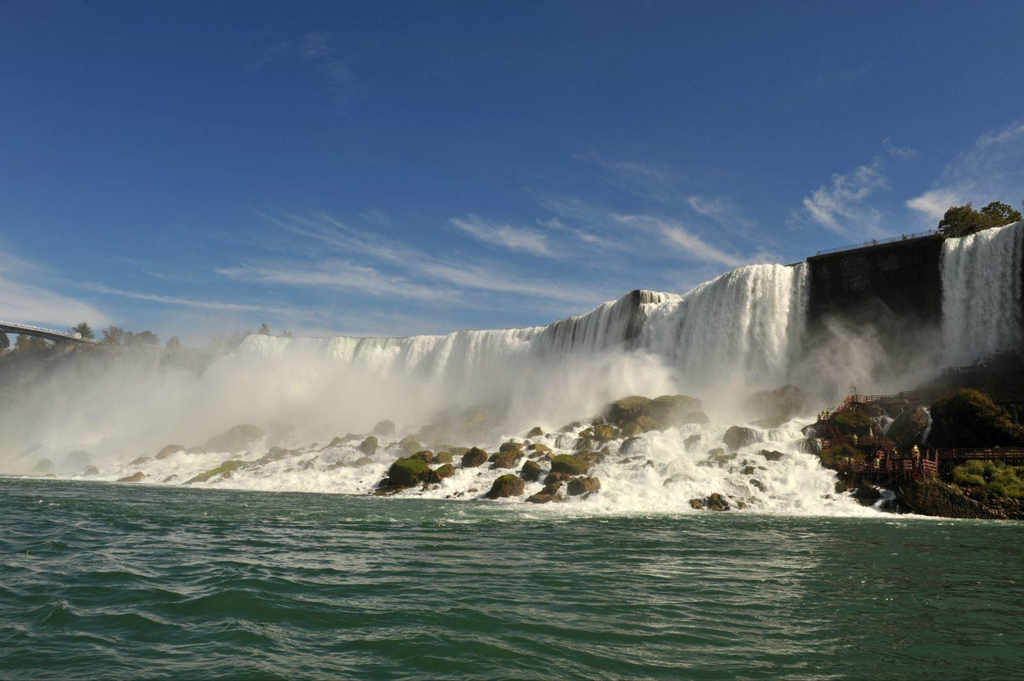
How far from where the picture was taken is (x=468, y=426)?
45.0 meters

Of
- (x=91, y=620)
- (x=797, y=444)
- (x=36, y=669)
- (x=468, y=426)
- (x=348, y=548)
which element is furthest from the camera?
(x=468, y=426)

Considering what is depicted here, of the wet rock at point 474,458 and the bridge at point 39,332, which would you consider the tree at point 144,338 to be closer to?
the bridge at point 39,332

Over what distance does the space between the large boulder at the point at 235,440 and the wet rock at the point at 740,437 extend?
113 feet

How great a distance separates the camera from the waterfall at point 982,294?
31656 mm

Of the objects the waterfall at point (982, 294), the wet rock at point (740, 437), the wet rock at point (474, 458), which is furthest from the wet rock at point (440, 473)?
the waterfall at point (982, 294)

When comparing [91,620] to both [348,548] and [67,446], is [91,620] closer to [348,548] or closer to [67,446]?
[348,548]

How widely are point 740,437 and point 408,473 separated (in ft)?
50.3

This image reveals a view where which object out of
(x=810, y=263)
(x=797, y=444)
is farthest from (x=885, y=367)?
(x=797, y=444)

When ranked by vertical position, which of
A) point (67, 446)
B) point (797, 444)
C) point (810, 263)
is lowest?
point (67, 446)

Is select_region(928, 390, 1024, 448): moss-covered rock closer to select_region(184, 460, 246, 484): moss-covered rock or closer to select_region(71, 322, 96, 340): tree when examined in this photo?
select_region(184, 460, 246, 484): moss-covered rock

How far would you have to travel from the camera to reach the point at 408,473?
100 feet

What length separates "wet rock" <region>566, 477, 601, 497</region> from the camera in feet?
85.7

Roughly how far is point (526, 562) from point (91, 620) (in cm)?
693

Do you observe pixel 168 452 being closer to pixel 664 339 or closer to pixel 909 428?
pixel 664 339
